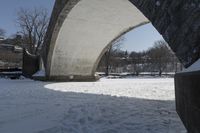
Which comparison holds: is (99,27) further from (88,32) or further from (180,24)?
(180,24)

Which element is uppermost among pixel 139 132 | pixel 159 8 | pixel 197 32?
pixel 159 8

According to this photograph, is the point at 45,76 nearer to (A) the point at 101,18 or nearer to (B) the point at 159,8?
(A) the point at 101,18

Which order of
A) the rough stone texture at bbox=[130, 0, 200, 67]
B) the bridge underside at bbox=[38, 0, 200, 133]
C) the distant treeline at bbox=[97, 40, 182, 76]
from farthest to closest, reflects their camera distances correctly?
the distant treeline at bbox=[97, 40, 182, 76] < the rough stone texture at bbox=[130, 0, 200, 67] < the bridge underside at bbox=[38, 0, 200, 133]

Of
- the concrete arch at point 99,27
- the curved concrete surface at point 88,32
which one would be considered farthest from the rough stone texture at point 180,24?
the curved concrete surface at point 88,32

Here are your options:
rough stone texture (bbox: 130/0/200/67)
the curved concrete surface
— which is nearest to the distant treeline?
the curved concrete surface

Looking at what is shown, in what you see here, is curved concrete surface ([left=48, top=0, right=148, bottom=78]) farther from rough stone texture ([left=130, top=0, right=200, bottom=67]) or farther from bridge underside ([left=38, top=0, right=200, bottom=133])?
rough stone texture ([left=130, top=0, right=200, bottom=67])

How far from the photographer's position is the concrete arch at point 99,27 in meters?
6.38

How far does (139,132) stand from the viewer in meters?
5.25

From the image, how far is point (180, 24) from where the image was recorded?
6.60 meters

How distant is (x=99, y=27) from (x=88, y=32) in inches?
38.8

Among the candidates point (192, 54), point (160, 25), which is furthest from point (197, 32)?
point (160, 25)

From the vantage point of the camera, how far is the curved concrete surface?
52.9ft

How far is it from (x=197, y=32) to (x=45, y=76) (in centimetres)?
1705

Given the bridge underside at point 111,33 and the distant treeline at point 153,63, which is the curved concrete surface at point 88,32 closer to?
the bridge underside at point 111,33
